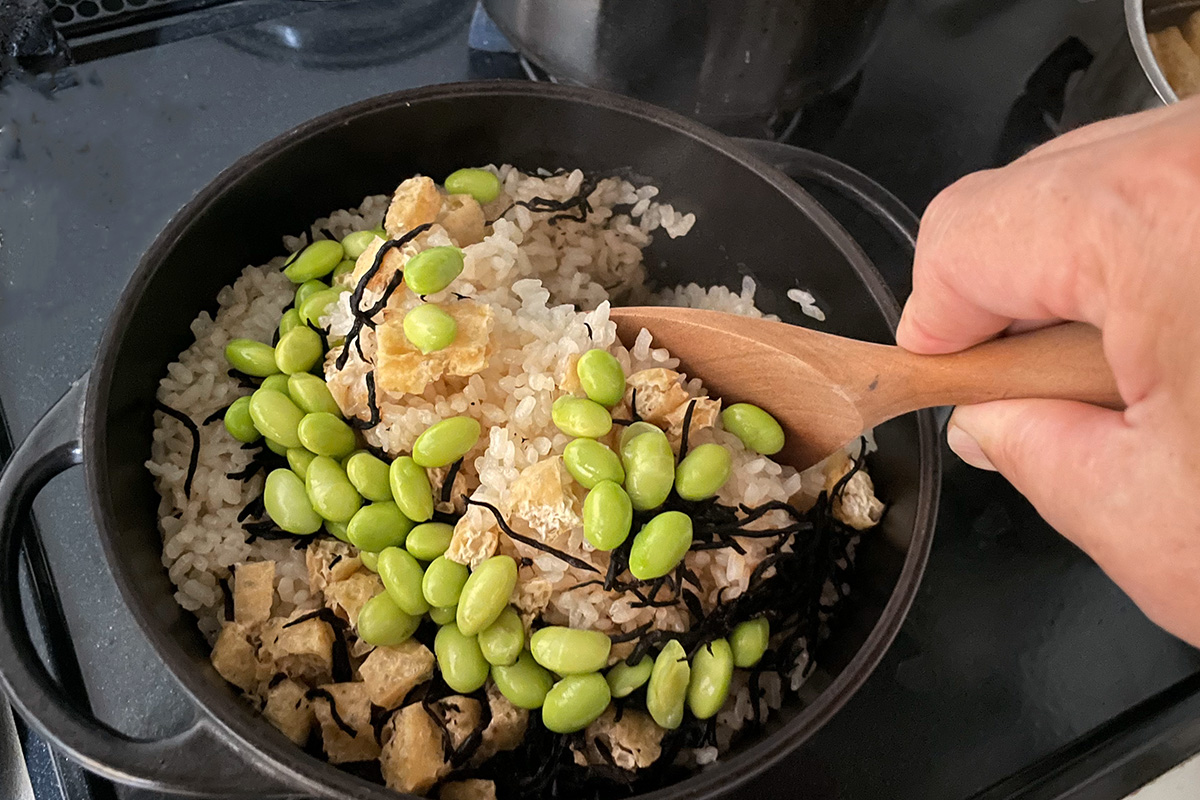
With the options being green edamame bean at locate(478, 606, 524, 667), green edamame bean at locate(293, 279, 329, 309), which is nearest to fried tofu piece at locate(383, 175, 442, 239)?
green edamame bean at locate(293, 279, 329, 309)

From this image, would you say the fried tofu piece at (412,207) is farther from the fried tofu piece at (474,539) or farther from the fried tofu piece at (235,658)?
the fried tofu piece at (235,658)

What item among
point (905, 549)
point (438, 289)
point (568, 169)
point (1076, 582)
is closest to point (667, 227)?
point (568, 169)

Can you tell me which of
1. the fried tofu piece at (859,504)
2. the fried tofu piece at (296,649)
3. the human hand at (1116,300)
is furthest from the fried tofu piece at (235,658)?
the human hand at (1116,300)

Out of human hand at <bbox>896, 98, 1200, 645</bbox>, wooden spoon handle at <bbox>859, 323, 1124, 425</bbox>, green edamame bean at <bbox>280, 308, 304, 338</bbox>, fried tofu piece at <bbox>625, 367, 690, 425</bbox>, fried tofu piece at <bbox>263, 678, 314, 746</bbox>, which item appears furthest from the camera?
green edamame bean at <bbox>280, 308, 304, 338</bbox>

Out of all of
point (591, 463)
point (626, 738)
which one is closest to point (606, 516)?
point (591, 463)

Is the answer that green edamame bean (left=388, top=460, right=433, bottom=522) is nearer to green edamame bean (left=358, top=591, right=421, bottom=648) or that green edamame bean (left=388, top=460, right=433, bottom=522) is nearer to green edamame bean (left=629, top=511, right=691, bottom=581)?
green edamame bean (left=358, top=591, right=421, bottom=648)

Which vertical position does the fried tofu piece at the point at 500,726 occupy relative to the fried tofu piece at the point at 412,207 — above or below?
below
